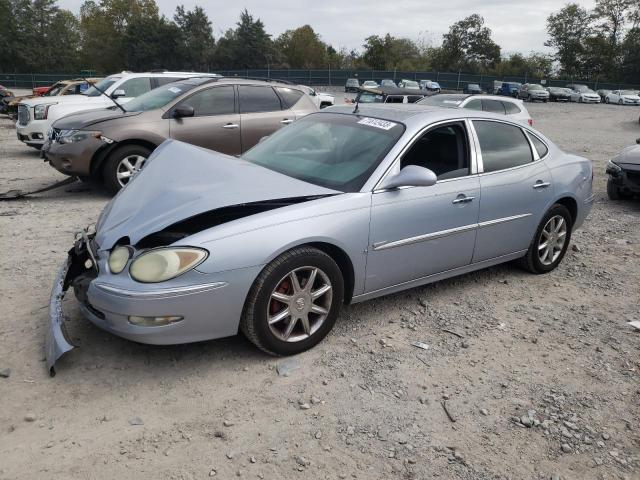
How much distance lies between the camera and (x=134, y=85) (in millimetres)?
11359

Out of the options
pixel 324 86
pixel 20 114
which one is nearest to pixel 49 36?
pixel 324 86

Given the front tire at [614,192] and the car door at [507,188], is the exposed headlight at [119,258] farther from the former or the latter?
the front tire at [614,192]

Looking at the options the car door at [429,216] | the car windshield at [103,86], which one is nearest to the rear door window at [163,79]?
the car windshield at [103,86]

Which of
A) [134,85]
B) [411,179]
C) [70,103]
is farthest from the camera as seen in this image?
[134,85]

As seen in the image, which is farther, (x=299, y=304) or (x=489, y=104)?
(x=489, y=104)

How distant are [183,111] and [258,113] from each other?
3.86 ft

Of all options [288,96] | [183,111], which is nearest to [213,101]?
[183,111]

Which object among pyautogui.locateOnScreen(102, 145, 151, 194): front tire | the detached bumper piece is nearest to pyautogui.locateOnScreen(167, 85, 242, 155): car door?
pyautogui.locateOnScreen(102, 145, 151, 194): front tire

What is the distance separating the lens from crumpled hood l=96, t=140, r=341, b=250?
3.17 m

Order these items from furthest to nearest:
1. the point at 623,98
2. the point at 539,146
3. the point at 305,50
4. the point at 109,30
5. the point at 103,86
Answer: the point at 305,50 → the point at 109,30 → the point at 623,98 → the point at 103,86 → the point at 539,146

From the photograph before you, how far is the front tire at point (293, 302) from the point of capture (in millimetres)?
3105

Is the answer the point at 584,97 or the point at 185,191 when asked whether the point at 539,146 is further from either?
the point at 584,97

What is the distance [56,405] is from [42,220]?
12.7 ft

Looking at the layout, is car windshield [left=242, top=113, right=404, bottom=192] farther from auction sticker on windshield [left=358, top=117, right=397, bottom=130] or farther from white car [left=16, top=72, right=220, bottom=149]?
white car [left=16, top=72, right=220, bottom=149]
